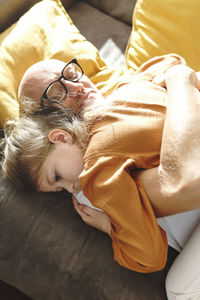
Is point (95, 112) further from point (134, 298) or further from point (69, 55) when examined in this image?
point (134, 298)

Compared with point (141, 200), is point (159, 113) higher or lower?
higher

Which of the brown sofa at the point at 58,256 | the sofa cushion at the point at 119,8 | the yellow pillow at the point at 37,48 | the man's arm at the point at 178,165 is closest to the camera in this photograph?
the man's arm at the point at 178,165

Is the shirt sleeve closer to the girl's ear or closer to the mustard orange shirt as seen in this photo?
the mustard orange shirt

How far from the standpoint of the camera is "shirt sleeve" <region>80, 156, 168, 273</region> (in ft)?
2.48

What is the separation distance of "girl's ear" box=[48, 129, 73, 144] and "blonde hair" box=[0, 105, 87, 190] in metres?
0.02

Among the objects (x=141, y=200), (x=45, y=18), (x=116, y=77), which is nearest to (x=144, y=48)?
(x=116, y=77)

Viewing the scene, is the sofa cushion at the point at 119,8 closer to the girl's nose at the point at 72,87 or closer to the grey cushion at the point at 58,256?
the girl's nose at the point at 72,87

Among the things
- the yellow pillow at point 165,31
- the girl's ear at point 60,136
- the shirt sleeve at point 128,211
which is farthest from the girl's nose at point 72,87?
the yellow pillow at point 165,31

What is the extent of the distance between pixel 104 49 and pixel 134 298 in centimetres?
109

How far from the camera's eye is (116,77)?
46.2 inches

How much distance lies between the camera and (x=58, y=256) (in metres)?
0.88

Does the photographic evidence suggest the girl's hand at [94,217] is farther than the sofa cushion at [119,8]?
No

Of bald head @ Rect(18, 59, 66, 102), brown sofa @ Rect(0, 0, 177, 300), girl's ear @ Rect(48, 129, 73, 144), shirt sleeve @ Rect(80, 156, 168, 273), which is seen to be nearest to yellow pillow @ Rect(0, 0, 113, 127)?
bald head @ Rect(18, 59, 66, 102)

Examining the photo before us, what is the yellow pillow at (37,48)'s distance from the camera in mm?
1062
